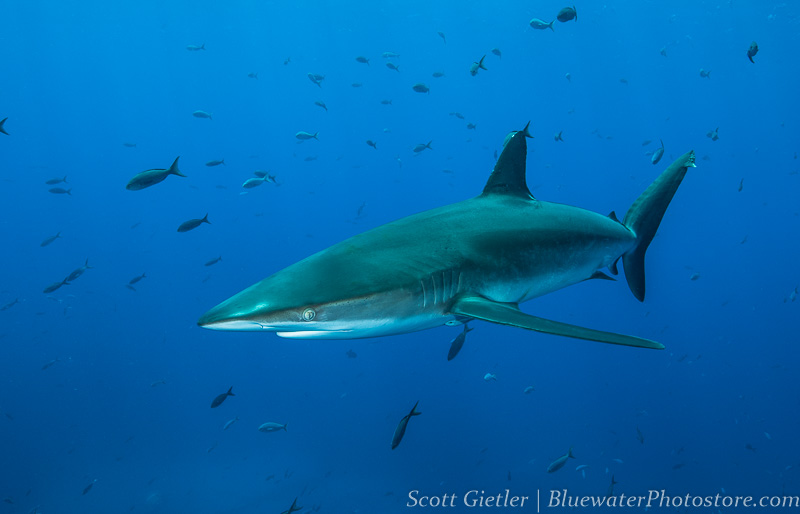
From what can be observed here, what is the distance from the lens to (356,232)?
43.6 m

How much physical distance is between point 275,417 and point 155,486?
36.2ft

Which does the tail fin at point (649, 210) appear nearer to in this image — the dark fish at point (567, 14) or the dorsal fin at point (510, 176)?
the dorsal fin at point (510, 176)

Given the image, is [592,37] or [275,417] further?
[592,37]

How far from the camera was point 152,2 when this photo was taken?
44.2 m

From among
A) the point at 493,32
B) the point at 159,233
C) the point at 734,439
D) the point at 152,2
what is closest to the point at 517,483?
the point at 734,439

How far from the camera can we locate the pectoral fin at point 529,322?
6.17 feet

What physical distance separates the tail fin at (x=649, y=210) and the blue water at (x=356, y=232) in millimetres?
11707

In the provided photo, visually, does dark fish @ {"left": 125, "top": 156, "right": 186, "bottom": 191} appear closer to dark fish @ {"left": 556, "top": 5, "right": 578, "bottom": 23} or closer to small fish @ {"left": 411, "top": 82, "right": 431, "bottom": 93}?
dark fish @ {"left": 556, "top": 5, "right": 578, "bottom": 23}

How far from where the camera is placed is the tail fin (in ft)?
11.6

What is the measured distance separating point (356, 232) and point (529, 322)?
41.9 meters

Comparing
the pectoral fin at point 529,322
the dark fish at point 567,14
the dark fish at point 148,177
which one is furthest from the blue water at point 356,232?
the pectoral fin at point 529,322

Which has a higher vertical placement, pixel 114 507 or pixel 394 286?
pixel 394 286

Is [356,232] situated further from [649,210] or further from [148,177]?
[649,210]

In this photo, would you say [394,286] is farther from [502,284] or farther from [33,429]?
[33,429]
